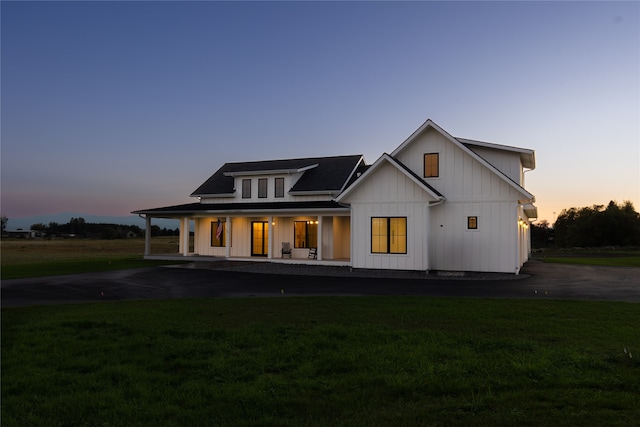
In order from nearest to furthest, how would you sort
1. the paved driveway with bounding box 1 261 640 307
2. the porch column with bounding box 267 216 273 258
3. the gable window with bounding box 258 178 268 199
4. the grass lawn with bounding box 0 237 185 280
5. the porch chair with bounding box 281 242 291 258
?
the paved driveway with bounding box 1 261 640 307 < the grass lawn with bounding box 0 237 185 280 < the porch column with bounding box 267 216 273 258 < the porch chair with bounding box 281 242 291 258 < the gable window with bounding box 258 178 268 199

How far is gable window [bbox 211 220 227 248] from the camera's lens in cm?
2746

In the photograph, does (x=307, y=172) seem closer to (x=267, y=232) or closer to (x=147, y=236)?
(x=267, y=232)

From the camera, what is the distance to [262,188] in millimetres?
28328

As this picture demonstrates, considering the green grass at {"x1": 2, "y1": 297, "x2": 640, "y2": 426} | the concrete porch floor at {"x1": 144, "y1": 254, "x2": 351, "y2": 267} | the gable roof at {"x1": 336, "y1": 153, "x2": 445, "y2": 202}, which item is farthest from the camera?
the concrete porch floor at {"x1": 144, "y1": 254, "x2": 351, "y2": 267}

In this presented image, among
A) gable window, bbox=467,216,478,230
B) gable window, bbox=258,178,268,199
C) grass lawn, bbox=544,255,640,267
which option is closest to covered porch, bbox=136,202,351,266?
gable window, bbox=258,178,268,199

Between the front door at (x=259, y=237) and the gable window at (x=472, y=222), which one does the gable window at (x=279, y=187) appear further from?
the gable window at (x=472, y=222)

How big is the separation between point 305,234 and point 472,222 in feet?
33.3

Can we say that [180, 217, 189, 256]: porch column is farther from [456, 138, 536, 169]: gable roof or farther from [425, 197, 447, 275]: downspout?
[456, 138, 536, 169]: gable roof

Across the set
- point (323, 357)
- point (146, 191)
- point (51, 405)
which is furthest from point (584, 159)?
point (146, 191)

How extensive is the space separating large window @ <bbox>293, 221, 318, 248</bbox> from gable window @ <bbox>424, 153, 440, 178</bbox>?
25.9ft

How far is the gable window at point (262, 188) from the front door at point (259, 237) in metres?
2.00

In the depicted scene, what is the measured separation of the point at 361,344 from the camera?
22.1 ft

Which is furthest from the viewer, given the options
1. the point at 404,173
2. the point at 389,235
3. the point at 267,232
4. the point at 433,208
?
the point at 267,232

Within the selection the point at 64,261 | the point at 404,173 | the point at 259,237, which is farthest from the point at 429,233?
the point at 64,261
